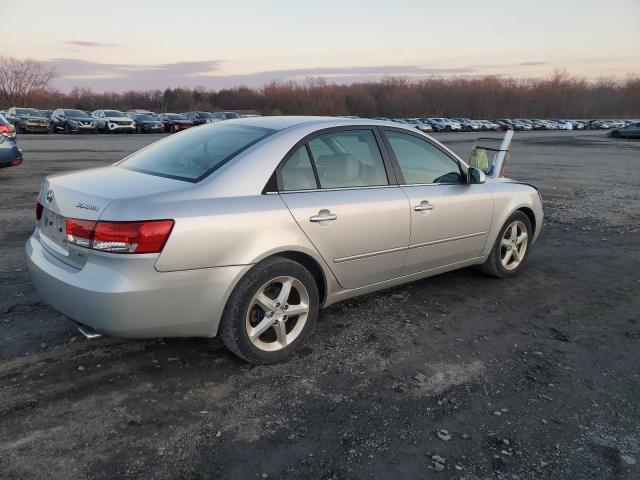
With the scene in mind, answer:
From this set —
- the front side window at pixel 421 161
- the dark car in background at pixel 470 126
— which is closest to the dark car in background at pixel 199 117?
the dark car in background at pixel 470 126

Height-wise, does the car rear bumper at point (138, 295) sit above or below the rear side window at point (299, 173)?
below

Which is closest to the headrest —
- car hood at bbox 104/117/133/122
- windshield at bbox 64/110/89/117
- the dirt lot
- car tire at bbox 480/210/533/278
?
the dirt lot

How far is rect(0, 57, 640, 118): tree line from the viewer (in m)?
87.4

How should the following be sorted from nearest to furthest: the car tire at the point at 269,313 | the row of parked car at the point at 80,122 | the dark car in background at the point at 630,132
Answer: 1. the car tire at the point at 269,313
2. the row of parked car at the point at 80,122
3. the dark car in background at the point at 630,132

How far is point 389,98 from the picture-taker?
9369 cm

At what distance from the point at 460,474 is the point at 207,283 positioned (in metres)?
1.71

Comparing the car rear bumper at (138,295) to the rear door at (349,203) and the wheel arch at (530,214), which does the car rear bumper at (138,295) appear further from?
the wheel arch at (530,214)

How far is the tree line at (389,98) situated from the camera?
87.4m

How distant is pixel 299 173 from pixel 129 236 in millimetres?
1269

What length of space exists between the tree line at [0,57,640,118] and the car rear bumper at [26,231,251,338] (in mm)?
80168

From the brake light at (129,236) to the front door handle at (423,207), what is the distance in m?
2.07

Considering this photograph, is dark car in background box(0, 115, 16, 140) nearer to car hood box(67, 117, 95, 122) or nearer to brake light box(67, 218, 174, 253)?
brake light box(67, 218, 174, 253)

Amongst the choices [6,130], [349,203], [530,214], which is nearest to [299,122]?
[349,203]

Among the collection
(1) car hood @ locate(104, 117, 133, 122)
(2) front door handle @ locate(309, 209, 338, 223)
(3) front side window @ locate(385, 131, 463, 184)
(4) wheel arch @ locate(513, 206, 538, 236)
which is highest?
(1) car hood @ locate(104, 117, 133, 122)
